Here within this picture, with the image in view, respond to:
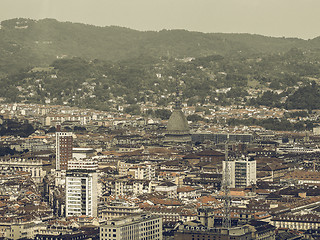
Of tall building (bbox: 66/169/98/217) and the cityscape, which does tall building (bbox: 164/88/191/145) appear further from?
tall building (bbox: 66/169/98/217)

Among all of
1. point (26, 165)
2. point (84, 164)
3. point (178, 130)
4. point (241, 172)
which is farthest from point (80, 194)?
point (178, 130)

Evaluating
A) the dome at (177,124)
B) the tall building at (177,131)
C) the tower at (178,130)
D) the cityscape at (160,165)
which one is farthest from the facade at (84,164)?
the dome at (177,124)

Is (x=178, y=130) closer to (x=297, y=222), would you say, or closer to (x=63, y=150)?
(x=63, y=150)

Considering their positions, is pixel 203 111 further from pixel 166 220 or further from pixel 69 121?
pixel 166 220

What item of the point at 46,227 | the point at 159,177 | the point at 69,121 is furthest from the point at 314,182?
the point at 69,121

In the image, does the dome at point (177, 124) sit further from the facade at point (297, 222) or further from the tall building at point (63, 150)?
the facade at point (297, 222)

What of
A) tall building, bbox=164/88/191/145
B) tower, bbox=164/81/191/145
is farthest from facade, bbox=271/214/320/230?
tower, bbox=164/81/191/145
